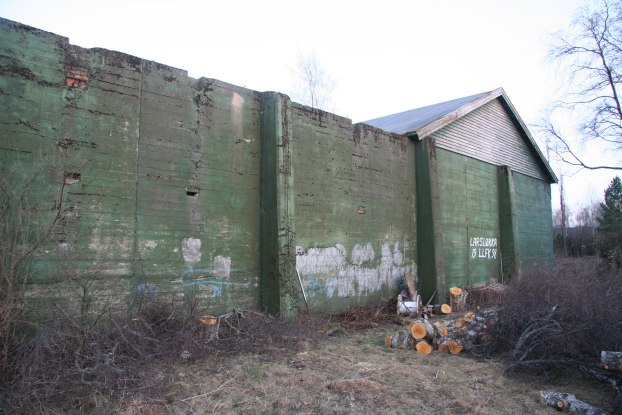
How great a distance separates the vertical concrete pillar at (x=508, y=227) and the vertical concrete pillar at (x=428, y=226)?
4057mm

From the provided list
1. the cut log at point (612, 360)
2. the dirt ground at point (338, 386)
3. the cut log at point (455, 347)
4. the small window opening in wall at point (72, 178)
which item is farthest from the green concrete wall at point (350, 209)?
the cut log at point (612, 360)

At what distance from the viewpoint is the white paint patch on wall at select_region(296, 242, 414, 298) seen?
375 inches

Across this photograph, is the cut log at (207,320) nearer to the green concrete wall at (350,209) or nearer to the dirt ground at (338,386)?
the dirt ground at (338,386)

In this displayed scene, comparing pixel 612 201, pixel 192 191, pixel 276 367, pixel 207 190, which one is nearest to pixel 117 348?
pixel 276 367

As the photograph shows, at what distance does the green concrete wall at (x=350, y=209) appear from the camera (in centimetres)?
959

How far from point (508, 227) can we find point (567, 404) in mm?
→ 11117

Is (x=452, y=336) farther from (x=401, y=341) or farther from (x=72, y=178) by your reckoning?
(x=72, y=178)

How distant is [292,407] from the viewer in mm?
4805

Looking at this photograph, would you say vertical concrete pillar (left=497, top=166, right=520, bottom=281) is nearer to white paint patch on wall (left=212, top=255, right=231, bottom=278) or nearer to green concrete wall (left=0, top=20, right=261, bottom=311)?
green concrete wall (left=0, top=20, right=261, bottom=311)

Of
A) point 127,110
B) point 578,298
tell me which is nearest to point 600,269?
point 578,298

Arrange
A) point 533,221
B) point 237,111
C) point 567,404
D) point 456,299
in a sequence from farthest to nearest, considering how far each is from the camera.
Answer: point 533,221 → point 456,299 → point 237,111 → point 567,404

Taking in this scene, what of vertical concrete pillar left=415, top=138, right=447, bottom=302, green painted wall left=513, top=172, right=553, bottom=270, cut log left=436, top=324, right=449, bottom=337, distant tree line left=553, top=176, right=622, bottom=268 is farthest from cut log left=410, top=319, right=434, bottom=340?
distant tree line left=553, top=176, right=622, bottom=268

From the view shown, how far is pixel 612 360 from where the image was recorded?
202 inches

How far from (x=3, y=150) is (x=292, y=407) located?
202 inches
